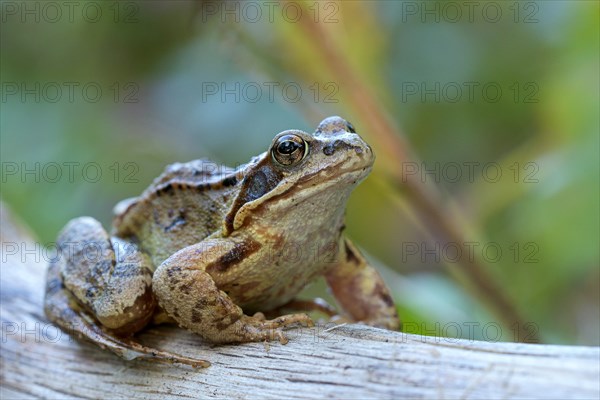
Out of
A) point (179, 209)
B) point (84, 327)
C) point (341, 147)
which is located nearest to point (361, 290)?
point (341, 147)

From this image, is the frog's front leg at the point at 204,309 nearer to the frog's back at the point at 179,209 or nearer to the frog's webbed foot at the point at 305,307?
the frog's back at the point at 179,209

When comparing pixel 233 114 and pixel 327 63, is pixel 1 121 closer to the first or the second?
pixel 233 114

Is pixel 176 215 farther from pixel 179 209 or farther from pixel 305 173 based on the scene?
pixel 305 173

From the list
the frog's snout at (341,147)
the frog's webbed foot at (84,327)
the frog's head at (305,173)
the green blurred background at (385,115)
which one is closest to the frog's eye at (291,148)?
the frog's head at (305,173)

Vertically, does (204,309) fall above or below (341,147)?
below

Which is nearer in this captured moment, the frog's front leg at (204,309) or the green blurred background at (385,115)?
the frog's front leg at (204,309)

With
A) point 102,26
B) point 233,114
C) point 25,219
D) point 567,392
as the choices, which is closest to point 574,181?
point 567,392
